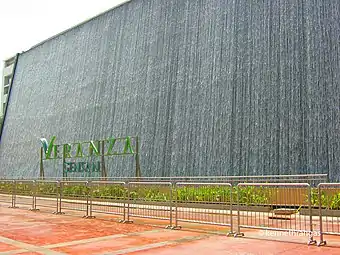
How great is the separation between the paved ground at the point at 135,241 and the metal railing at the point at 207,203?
1.32ft

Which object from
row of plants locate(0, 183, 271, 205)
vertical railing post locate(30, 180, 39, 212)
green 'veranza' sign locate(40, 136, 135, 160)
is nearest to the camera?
row of plants locate(0, 183, 271, 205)

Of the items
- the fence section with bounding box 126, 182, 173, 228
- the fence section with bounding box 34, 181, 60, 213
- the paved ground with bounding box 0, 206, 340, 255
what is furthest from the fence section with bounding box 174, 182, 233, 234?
the fence section with bounding box 34, 181, 60, 213

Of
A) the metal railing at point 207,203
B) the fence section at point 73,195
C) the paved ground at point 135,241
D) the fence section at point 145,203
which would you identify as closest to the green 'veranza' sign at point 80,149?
the metal railing at point 207,203

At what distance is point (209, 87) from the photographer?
806 inches

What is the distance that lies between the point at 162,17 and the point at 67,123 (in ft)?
34.8

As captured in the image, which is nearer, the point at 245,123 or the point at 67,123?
the point at 245,123

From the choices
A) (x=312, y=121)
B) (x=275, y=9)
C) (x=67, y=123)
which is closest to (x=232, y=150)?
(x=312, y=121)

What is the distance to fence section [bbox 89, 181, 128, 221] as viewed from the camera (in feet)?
37.5

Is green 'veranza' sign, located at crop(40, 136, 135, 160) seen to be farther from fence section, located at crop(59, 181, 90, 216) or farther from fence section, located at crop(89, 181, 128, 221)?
fence section, located at crop(89, 181, 128, 221)

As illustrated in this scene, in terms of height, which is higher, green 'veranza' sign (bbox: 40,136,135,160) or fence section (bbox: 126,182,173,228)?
green 'veranza' sign (bbox: 40,136,135,160)

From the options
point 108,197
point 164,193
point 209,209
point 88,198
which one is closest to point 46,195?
point 88,198

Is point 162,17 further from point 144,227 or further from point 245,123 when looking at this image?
point 144,227

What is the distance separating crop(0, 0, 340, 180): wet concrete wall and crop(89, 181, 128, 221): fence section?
7.45m

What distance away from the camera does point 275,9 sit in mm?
18984
